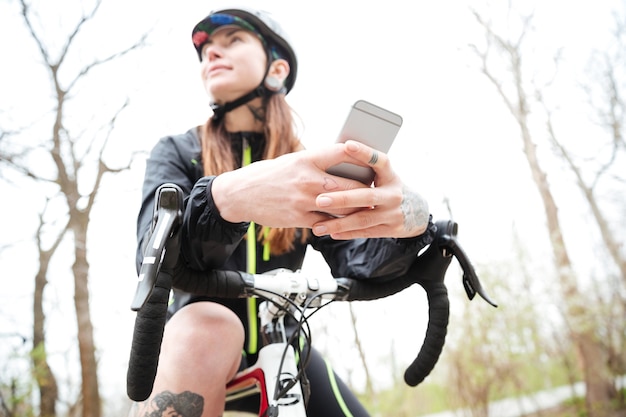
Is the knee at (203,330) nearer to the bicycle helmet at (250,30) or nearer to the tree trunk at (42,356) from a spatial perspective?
the bicycle helmet at (250,30)

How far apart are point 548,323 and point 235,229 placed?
668 cm

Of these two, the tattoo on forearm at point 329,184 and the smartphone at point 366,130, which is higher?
the smartphone at point 366,130

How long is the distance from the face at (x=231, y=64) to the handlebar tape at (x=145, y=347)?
915 millimetres

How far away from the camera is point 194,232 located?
2.56ft

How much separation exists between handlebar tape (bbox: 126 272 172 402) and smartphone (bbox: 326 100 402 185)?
1.22 feet

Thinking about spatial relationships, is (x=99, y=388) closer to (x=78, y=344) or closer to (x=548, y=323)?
(x=78, y=344)

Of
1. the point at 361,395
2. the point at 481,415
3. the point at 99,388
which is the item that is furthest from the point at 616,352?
the point at 99,388

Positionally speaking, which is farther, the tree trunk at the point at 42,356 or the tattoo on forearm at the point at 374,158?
the tree trunk at the point at 42,356

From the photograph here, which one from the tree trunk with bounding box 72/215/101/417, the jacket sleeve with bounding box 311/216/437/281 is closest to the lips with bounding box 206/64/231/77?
the jacket sleeve with bounding box 311/216/437/281

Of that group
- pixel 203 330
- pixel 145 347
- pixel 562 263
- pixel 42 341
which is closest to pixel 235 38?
pixel 203 330

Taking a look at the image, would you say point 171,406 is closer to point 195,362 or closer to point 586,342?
point 195,362

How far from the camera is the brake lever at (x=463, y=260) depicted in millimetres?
1005

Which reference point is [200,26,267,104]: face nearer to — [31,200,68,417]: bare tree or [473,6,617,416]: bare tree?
[31,200,68,417]: bare tree

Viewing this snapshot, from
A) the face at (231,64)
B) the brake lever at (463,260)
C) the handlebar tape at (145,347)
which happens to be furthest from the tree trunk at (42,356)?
the brake lever at (463,260)
